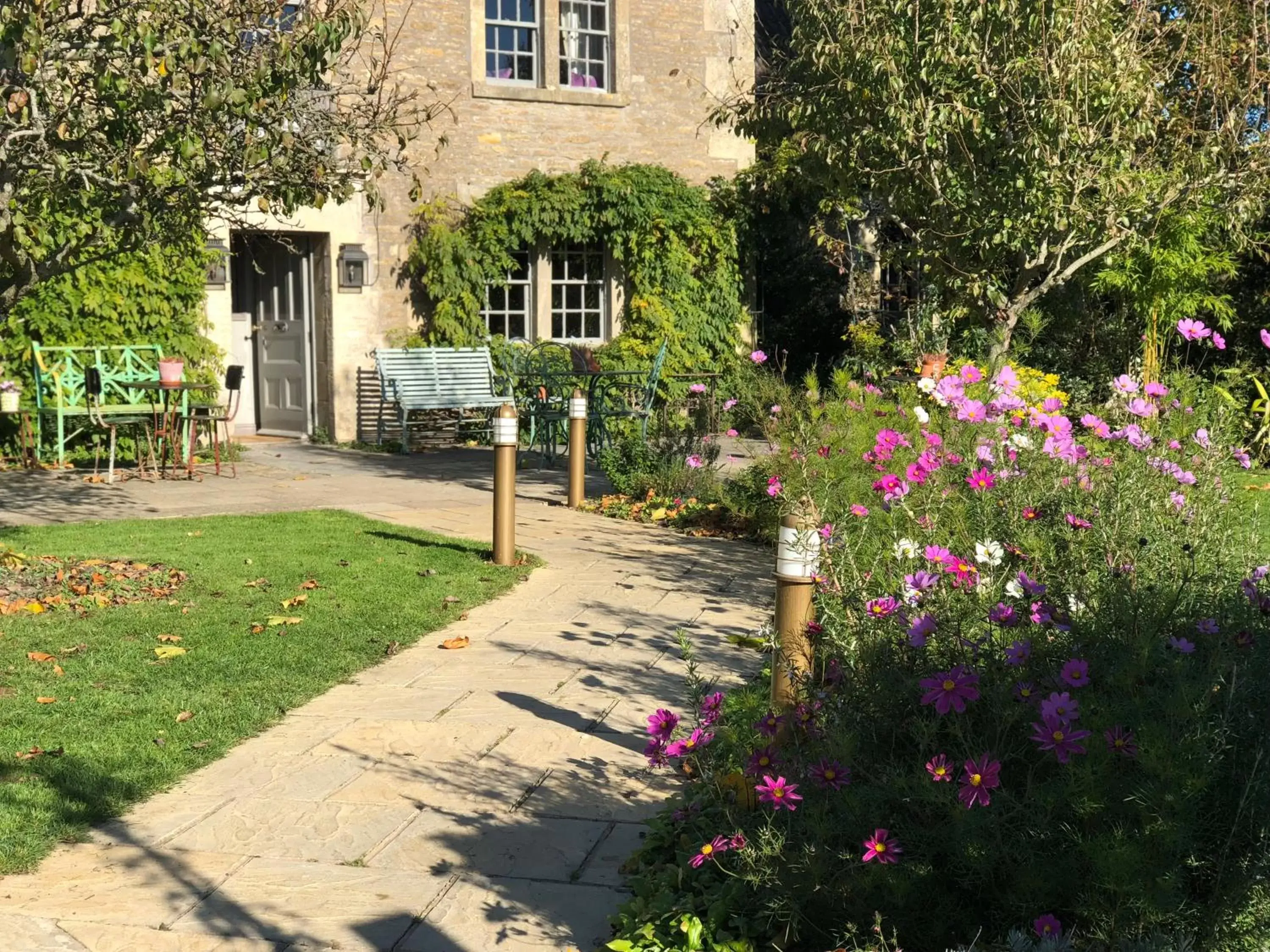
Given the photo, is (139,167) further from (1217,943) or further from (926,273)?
(926,273)

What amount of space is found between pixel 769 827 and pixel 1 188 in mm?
4499

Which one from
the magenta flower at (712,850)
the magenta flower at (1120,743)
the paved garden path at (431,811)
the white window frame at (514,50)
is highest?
the white window frame at (514,50)

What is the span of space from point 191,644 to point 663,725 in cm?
299

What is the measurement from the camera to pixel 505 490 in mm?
7137

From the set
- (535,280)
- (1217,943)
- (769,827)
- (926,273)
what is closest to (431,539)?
(926,273)

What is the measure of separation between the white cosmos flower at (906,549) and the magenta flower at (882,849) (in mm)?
1101

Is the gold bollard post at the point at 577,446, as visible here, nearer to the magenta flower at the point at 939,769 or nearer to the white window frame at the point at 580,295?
the white window frame at the point at 580,295

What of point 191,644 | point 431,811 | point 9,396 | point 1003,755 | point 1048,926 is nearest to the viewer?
point 1048,926

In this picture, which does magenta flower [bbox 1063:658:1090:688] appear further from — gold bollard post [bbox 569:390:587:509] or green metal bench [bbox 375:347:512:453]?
green metal bench [bbox 375:347:512:453]

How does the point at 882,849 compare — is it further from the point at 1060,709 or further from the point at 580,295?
the point at 580,295

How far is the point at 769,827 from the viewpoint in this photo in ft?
8.69

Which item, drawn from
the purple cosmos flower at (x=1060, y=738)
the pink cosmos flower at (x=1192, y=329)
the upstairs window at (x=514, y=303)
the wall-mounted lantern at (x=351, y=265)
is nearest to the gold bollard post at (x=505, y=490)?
the pink cosmos flower at (x=1192, y=329)

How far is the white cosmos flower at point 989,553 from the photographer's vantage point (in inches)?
135

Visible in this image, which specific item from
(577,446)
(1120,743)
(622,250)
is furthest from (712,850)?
(622,250)
